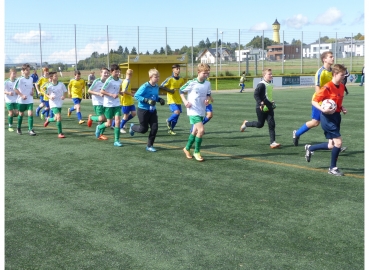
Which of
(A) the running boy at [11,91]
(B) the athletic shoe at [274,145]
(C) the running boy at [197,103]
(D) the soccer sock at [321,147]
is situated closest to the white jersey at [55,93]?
(A) the running boy at [11,91]

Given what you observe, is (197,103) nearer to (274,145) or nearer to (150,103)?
(150,103)

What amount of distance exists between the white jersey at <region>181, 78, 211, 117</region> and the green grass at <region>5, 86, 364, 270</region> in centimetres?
93

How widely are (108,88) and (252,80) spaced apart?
1191 inches

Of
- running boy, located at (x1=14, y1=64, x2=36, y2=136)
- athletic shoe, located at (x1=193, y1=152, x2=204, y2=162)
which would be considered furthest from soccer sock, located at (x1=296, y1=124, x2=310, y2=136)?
running boy, located at (x1=14, y1=64, x2=36, y2=136)

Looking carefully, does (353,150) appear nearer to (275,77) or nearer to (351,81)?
(275,77)

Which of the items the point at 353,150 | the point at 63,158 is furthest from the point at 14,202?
the point at 353,150

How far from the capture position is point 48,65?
93.2 feet

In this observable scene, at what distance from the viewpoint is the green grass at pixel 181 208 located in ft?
15.2

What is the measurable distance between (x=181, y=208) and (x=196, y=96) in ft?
11.8

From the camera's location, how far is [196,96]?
30.7ft

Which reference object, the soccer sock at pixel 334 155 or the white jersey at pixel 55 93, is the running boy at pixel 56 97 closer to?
the white jersey at pixel 55 93

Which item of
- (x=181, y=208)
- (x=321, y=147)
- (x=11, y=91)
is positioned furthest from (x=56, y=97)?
(x=181, y=208)

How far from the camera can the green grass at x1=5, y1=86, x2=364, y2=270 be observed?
464 cm

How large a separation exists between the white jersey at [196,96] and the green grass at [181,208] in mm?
931
